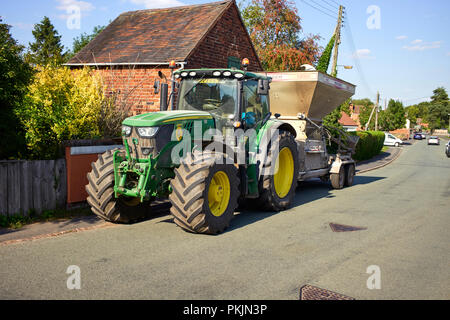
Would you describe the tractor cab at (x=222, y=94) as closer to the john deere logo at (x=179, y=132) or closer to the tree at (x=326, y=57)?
the john deere logo at (x=179, y=132)

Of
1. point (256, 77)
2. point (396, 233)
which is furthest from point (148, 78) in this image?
point (396, 233)

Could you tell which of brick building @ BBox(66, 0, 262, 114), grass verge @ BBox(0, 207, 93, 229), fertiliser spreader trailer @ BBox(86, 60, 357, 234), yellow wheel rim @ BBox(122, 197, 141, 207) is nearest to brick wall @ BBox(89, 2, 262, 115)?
brick building @ BBox(66, 0, 262, 114)

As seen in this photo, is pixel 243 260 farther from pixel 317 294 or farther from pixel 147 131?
pixel 147 131

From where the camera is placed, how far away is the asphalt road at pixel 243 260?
453 centimetres

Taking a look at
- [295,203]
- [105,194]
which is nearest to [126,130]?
[105,194]

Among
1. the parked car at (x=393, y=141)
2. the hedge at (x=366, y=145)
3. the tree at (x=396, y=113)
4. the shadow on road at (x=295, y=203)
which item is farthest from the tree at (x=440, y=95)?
the shadow on road at (x=295, y=203)

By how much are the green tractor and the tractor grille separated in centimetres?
2

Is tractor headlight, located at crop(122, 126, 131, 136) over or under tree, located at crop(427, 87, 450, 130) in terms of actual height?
under

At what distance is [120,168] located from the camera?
6926 millimetres

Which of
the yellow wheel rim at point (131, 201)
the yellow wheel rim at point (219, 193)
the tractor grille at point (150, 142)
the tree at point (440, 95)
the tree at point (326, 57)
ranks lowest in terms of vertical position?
the yellow wheel rim at point (131, 201)

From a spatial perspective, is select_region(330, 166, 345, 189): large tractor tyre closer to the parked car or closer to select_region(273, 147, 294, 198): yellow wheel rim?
select_region(273, 147, 294, 198): yellow wheel rim

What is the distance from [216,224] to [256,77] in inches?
133

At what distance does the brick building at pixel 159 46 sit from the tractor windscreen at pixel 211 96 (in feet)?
15.4

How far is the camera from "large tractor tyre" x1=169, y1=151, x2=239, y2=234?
6328 millimetres
